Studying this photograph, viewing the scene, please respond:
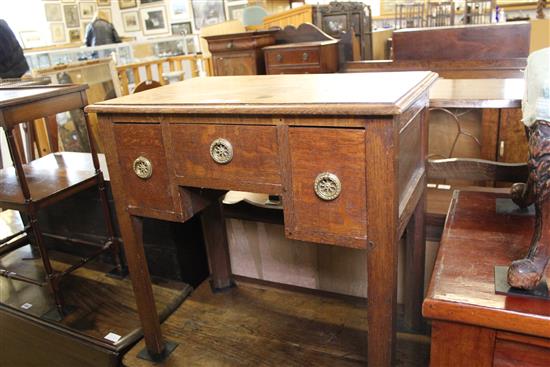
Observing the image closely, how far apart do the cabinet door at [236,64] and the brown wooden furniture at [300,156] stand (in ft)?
7.01

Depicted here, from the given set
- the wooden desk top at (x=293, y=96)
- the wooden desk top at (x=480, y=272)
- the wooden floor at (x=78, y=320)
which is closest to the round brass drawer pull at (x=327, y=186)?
the wooden desk top at (x=293, y=96)

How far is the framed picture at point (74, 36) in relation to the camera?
888 cm

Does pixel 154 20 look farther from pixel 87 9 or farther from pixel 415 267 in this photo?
pixel 415 267

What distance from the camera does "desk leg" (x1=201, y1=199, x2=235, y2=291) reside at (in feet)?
5.44

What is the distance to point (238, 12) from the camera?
25.3 feet

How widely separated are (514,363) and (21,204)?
1537 mm

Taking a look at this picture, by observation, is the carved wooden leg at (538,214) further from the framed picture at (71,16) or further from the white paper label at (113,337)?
the framed picture at (71,16)

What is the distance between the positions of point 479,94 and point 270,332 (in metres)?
0.95

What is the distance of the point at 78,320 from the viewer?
169cm

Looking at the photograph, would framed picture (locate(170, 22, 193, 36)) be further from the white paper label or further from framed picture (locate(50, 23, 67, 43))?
the white paper label

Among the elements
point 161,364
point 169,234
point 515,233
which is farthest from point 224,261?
point 515,233

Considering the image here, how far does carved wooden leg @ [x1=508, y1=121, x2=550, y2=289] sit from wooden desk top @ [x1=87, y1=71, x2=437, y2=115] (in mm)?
222

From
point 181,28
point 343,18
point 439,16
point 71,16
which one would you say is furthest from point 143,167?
point 71,16

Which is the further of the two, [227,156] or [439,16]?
[439,16]
